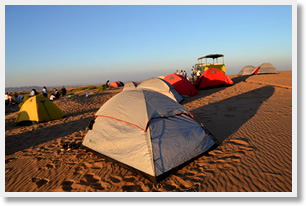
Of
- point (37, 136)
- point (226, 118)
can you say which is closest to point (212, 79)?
point (226, 118)

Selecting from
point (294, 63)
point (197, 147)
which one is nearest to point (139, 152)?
point (197, 147)

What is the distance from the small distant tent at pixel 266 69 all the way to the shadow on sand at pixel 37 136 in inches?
1037

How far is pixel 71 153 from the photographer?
5.27 m

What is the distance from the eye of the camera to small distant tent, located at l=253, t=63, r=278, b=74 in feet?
82.9

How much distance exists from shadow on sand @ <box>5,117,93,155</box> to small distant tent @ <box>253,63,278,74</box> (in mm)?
26348

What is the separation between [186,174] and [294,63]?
3.45 meters

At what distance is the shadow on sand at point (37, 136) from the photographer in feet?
20.6

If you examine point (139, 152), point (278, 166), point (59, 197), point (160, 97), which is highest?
point (160, 97)

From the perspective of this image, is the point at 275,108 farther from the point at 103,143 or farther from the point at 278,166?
the point at 103,143

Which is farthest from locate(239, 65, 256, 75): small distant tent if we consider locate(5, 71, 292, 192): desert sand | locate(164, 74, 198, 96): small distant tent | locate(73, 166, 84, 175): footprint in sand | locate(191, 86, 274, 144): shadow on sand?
locate(73, 166, 84, 175): footprint in sand

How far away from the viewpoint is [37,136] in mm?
7281

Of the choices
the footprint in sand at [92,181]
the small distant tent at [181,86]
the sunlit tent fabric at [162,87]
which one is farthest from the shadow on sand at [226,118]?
the small distant tent at [181,86]

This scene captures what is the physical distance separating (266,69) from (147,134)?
27928 millimetres

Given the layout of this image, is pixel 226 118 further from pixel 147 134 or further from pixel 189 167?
pixel 147 134
